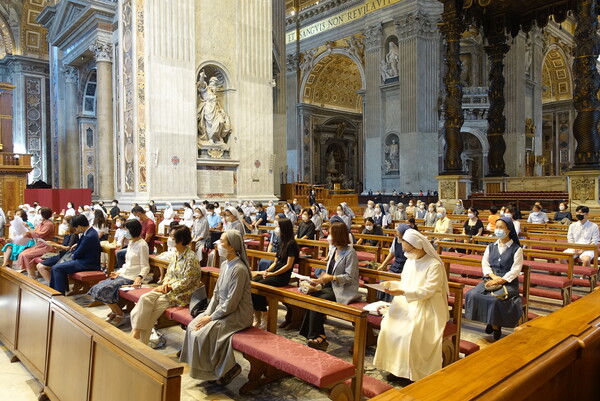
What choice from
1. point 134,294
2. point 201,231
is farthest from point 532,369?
point 201,231

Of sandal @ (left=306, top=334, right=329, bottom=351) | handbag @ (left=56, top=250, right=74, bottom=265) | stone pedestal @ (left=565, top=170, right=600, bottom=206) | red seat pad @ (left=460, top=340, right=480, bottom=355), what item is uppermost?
stone pedestal @ (left=565, top=170, right=600, bottom=206)

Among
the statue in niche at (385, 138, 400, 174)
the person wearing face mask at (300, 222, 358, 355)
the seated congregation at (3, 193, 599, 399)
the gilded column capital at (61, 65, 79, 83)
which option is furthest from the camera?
the statue in niche at (385, 138, 400, 174)

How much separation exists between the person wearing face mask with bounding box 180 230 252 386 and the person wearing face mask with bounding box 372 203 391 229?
28.8ft

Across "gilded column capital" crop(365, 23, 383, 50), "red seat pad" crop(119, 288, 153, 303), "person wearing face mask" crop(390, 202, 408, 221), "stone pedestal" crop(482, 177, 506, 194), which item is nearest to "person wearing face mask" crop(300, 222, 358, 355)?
"red seat pad" crop(119, 288, 153, 303)

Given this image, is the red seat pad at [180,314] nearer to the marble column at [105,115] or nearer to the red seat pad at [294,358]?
the red seat pad at [294,358]

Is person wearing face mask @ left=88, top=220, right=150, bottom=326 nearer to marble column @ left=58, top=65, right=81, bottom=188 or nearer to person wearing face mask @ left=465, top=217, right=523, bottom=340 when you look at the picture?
person wearing face mask @ left=465, top=217, right=523, bottom=340

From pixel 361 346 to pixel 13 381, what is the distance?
324 centimetres

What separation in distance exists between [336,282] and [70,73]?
75.3ft

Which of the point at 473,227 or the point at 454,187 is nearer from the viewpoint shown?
the point at 473,227

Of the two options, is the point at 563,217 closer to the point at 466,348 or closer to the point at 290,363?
the point at 466,348

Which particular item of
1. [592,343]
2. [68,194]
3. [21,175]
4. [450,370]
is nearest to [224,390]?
[450,370]

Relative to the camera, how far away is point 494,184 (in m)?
20.1

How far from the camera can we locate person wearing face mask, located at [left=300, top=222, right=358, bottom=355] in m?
4.68

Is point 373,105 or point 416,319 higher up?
point 373,105
